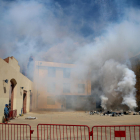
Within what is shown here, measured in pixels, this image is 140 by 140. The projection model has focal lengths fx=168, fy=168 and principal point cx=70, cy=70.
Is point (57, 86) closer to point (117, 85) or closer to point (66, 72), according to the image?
point (66, 72)

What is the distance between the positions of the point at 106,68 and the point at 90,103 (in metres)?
7.62

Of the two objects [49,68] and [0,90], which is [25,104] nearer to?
[49,68]

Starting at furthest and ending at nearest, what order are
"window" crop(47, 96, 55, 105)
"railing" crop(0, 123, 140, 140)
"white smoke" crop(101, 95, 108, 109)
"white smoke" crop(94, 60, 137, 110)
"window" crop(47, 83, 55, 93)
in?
1. "white smoke" crop(101, 95, 108, 109)
2. "window" crop(47, 96, 55, 105)
3. "window" crop(47, 83, 55, 93)
4. "white smoke" crop(94, 60, 137, 110)
5. "railing" crop(0, 123, 140, 140)

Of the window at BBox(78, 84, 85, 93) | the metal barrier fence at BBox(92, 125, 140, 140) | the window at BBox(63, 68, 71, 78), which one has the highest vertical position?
the window at BBox(63, 68, 71, 78)

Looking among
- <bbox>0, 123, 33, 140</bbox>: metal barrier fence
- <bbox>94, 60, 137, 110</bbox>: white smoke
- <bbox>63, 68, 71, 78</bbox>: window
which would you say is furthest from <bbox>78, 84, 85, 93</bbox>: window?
<bbox>0, 123, 33, 140</bbox>: metal barrier fence

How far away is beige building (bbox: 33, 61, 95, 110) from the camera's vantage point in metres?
28.0

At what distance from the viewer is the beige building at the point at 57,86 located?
91.8 feet

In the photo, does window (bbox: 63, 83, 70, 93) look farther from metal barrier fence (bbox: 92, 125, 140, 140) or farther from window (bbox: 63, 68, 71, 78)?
metal barrier fence (bbox: 92, 125, 140, 140)

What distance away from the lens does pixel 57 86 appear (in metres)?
28.5

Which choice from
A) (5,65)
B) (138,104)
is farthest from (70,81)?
(5,65)

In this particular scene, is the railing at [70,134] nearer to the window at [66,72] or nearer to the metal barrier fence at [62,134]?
the metal barrier fence at [62,134]

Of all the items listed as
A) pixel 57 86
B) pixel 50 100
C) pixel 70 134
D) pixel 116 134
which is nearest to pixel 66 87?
pixel 57 86

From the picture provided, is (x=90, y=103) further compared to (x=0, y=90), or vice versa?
(x=90, y=103)

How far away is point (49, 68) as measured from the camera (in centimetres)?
2988
